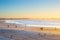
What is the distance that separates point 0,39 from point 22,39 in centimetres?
170

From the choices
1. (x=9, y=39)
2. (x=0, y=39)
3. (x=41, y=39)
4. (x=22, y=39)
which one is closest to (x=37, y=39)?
(x=41, y=39)

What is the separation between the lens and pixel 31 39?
10484 millimetres

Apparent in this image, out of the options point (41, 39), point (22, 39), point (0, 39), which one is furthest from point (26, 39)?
point (0, 39)

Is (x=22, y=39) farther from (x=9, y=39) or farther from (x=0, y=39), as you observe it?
(x=0, y=39)

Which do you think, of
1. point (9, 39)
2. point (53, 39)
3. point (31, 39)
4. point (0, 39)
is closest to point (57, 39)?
point (53, 39)

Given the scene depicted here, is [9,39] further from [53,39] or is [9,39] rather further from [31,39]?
[53,39]

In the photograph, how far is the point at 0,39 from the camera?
10125 mm

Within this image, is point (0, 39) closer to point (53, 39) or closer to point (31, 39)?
point (31, 39)

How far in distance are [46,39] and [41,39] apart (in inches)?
15.8

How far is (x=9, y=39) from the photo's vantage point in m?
10.1

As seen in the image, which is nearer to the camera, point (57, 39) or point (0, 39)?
point (0, 39)

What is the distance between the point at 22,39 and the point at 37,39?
1188 millimetres

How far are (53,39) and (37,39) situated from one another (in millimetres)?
1300

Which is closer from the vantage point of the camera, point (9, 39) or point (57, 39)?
point (9, 39)
